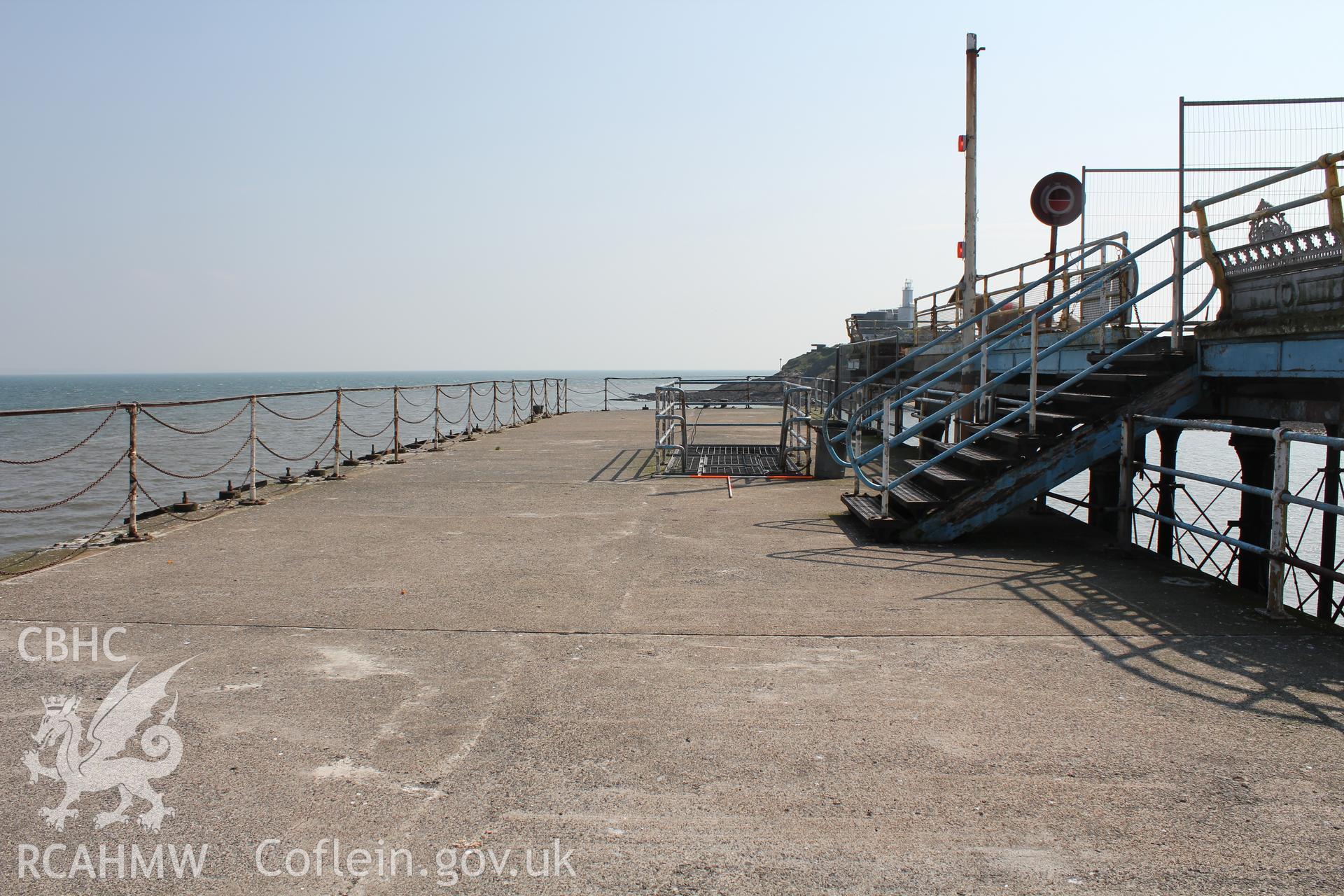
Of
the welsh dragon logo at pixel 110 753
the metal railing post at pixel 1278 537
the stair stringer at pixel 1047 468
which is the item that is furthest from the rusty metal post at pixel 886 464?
the welsh dragon logo at pixel 110 753

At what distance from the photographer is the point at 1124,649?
5.38 m

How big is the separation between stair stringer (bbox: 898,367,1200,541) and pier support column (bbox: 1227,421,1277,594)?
1.82 metres

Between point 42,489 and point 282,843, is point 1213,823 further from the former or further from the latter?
point 42,489

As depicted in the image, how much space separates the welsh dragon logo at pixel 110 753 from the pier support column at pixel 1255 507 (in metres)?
10.1

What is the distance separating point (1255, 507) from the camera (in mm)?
10211

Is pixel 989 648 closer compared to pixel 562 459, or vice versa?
pixel 989 648

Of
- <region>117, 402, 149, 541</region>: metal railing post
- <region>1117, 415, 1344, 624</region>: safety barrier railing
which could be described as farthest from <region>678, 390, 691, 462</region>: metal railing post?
<region>117, 402, 149, 541</region>: metal railing post

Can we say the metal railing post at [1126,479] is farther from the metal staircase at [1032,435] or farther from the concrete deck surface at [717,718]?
the concrete deck surface at [717,718]

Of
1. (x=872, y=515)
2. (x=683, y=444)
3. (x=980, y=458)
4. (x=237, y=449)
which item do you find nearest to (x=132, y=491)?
(x=872, y=515)

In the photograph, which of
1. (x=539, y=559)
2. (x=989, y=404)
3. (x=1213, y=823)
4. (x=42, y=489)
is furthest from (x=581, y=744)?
(x=42, y=489)

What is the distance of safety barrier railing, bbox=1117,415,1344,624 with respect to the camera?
5961 millimetres

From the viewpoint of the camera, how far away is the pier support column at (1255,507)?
10.1 meters

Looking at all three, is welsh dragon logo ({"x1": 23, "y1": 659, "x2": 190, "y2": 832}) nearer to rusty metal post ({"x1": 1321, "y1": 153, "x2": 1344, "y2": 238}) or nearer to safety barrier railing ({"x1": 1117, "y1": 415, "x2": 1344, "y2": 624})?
safety barrier railing ({"x1": 1117, "y1": 415, "x2": 1344, "y2": 624})

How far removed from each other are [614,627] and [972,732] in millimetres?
2375
